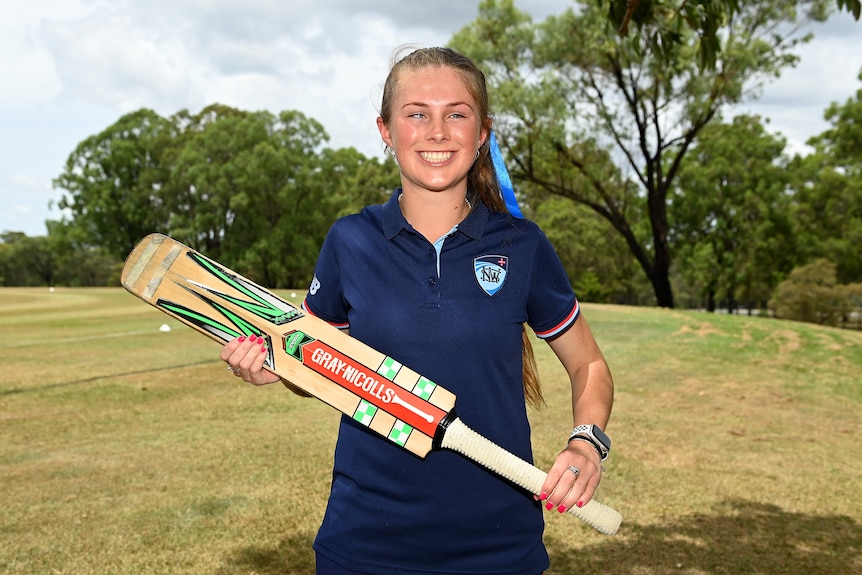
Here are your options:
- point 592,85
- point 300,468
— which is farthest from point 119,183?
point 300,468

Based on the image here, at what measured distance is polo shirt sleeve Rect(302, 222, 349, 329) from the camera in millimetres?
2006

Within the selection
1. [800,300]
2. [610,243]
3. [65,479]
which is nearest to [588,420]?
[65,479]

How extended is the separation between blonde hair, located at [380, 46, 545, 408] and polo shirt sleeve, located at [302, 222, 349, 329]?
0.36 meters

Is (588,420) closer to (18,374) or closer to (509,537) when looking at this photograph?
(509,537)

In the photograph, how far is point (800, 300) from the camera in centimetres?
2697

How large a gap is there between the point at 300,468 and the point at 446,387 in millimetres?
4184

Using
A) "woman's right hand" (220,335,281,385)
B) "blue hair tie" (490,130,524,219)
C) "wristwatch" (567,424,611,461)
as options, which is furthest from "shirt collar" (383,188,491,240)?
"wristwatch" (567,424,611,461)

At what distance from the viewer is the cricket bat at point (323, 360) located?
180 centimetres

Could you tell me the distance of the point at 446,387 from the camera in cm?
183

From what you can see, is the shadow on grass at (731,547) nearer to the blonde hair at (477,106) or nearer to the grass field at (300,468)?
the grass field at (300,468)

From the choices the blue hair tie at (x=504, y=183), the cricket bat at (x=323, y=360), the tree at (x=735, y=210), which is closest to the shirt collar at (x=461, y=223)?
the blue hair tie at (x=504, y=183)

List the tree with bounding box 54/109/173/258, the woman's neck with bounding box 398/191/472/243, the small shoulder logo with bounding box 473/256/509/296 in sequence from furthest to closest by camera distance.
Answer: the tree with bounding box 54/109/173/258 < the woman's neck with bounding box 398/191/472/243 < the small shoulder logo with bounding box 473/256/509/296

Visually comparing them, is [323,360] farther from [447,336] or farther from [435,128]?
[435,128]

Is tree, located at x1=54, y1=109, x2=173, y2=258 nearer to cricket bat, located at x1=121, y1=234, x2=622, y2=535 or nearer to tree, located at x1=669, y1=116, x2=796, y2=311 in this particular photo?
tree, located at x1=669, y1=116, x2=796, y2=311
